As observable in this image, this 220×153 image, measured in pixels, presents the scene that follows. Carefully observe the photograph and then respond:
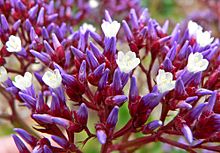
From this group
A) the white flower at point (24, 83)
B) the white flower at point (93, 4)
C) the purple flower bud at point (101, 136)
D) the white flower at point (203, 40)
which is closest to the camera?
the purple flower bud at point (101, 136)

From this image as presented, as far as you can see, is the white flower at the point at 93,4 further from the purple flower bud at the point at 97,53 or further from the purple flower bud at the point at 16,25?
the purple flower bud at the point at 97,53

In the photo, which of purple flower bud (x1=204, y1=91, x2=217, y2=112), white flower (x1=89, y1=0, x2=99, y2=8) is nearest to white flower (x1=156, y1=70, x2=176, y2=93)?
purple flower bud (x1=204, y1=91, x2=217, y2=112)

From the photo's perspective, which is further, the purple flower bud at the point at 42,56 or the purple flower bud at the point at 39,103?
the purple flower bud at the point at 42,56

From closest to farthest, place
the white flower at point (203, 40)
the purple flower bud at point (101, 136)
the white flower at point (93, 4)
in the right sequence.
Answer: the purple flower bud at point (101, 136)
the white flower at point (203, 40)
the white flower at point (93, 4)

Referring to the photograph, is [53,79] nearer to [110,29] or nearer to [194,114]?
[110,29]

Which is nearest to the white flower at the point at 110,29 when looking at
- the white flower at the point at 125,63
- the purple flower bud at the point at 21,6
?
the white flower at the point at 125,63

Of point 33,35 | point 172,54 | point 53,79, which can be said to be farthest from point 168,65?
point 33,35

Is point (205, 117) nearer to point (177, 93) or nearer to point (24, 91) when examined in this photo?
point (177, 93)

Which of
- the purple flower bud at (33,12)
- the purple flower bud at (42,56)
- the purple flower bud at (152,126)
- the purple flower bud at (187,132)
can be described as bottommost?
the purple flower bud at (187,132)
